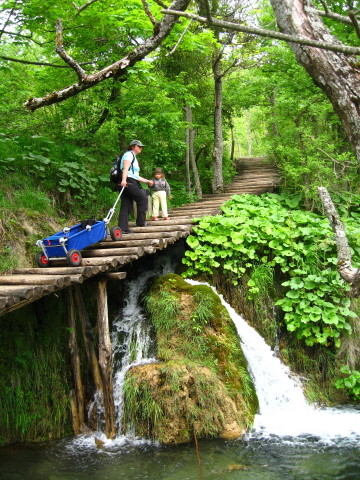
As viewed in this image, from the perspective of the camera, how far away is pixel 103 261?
6273 mm

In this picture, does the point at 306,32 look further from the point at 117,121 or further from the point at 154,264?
the point at 117,121

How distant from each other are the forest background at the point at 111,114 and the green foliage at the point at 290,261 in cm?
49

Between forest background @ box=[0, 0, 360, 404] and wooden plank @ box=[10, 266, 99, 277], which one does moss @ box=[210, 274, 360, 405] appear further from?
wooden plank @ box=[10, 266, 99, 277]

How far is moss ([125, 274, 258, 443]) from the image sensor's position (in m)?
6.35

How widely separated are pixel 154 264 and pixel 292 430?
4.55 meters

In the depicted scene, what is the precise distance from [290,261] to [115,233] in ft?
13.2

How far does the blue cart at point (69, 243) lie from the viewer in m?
6.21

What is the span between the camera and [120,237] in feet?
25.9

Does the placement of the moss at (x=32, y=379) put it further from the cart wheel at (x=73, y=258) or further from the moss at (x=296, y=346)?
the moss at (x=296, y=346)

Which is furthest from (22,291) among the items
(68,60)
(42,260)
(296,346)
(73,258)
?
(296,346)

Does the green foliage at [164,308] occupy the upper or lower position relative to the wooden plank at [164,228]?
lower

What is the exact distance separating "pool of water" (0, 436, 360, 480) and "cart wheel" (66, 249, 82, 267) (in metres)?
2.85

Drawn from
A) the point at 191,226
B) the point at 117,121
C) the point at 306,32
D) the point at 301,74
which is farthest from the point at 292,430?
the point at 301,74

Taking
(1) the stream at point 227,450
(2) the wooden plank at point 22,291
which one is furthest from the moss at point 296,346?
(2) the wooden plank at point 22,291
